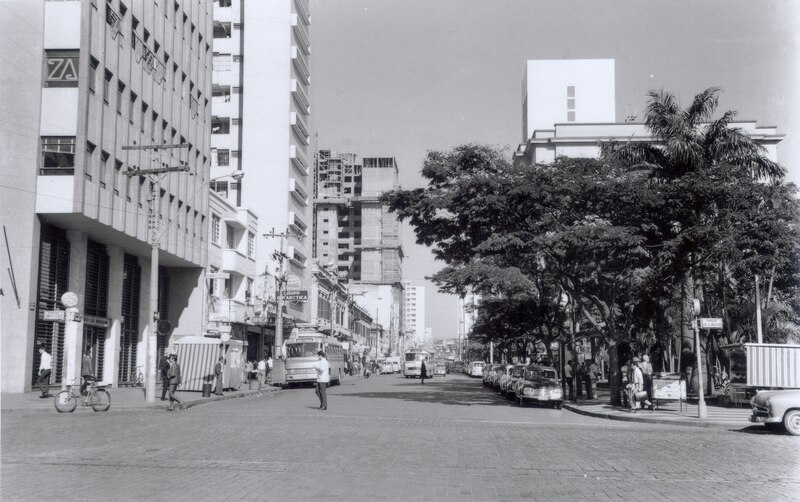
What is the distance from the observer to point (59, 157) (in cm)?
3119

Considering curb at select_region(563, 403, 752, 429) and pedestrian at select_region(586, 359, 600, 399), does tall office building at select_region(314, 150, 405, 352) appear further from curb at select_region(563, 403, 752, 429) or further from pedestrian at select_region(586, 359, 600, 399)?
curb at select_region(563, 403, 752, 429)

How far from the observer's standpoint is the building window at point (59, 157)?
31.1 m

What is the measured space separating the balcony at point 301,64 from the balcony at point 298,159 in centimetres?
762

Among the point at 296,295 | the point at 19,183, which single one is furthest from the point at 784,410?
the point at 296,295

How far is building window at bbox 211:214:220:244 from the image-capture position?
51.3m

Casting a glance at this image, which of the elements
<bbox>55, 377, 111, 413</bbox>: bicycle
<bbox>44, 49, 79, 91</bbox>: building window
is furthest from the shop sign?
<bbox>55, 377, 111, 413</bbox>: bicycle

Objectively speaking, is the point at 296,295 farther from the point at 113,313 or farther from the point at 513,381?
the point at 513,381

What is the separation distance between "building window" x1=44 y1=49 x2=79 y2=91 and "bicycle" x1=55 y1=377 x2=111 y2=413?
13.3 meters

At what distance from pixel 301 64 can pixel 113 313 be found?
150 ft

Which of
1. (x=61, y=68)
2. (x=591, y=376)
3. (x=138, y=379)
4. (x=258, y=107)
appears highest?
(x=258, y=107)

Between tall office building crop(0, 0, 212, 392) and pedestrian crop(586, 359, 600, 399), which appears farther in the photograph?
pedestrian crop(586, 359, 600, 399)

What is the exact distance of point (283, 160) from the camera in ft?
245

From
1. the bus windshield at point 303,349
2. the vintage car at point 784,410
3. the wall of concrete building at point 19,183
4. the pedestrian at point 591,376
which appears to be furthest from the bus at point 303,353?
the vintage car at point 784,410

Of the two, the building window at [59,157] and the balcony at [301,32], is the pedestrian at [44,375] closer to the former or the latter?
the building window at [59,157]
